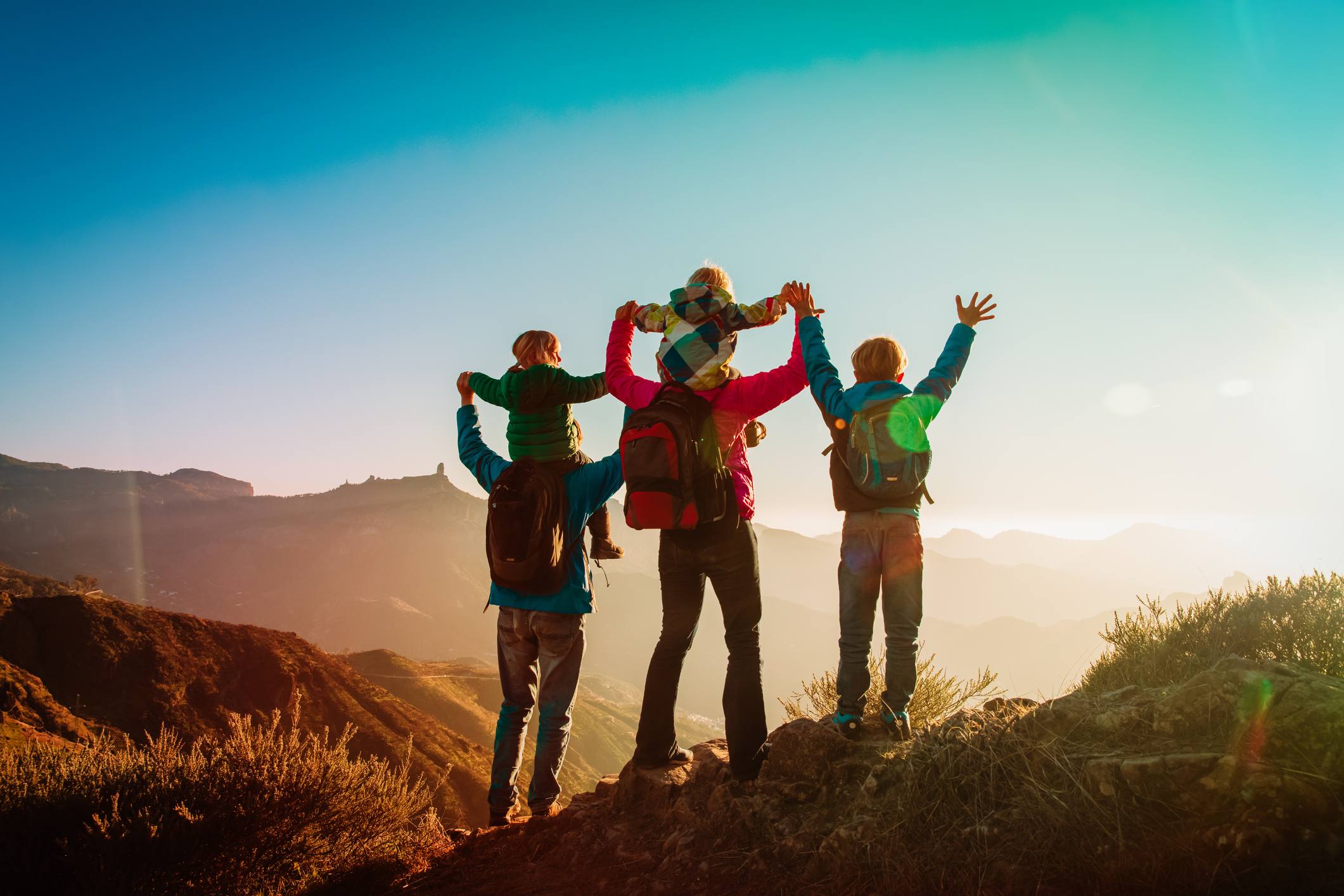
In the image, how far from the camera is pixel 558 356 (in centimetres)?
342

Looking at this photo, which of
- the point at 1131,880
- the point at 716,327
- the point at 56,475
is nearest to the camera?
the point at 1131,880

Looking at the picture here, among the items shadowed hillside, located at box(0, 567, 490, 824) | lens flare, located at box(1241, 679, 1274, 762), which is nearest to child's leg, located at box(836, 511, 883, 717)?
lens flare, located at box(1241, 679, 1274, 762)

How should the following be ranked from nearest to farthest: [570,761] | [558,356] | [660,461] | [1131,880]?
1. [1131,880]
2. [660,461]
3. [558,356]
4. [570,761]

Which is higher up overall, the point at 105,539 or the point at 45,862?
the point at 45,862

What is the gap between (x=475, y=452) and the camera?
348 cm

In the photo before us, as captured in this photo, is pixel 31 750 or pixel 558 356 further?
pixel 31 750

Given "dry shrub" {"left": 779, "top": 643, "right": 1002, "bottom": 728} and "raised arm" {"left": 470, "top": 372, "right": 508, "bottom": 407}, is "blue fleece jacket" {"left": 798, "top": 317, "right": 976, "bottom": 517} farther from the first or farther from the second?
"raised arm" {"left": 470, "top": 372, "right": 508, "bottom": 407}

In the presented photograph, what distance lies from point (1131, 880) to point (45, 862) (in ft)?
12.7

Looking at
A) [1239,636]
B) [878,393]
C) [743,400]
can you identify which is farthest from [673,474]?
[1239,636]

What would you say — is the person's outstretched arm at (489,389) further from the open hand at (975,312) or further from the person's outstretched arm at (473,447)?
the open hand at (975,312)

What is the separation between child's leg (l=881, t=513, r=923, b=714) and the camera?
289 centimetres

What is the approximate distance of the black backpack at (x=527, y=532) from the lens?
9.72 feet

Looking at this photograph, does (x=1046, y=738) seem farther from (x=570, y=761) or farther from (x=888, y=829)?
(x=570, y=761)

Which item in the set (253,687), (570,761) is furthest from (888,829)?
(570,761)
